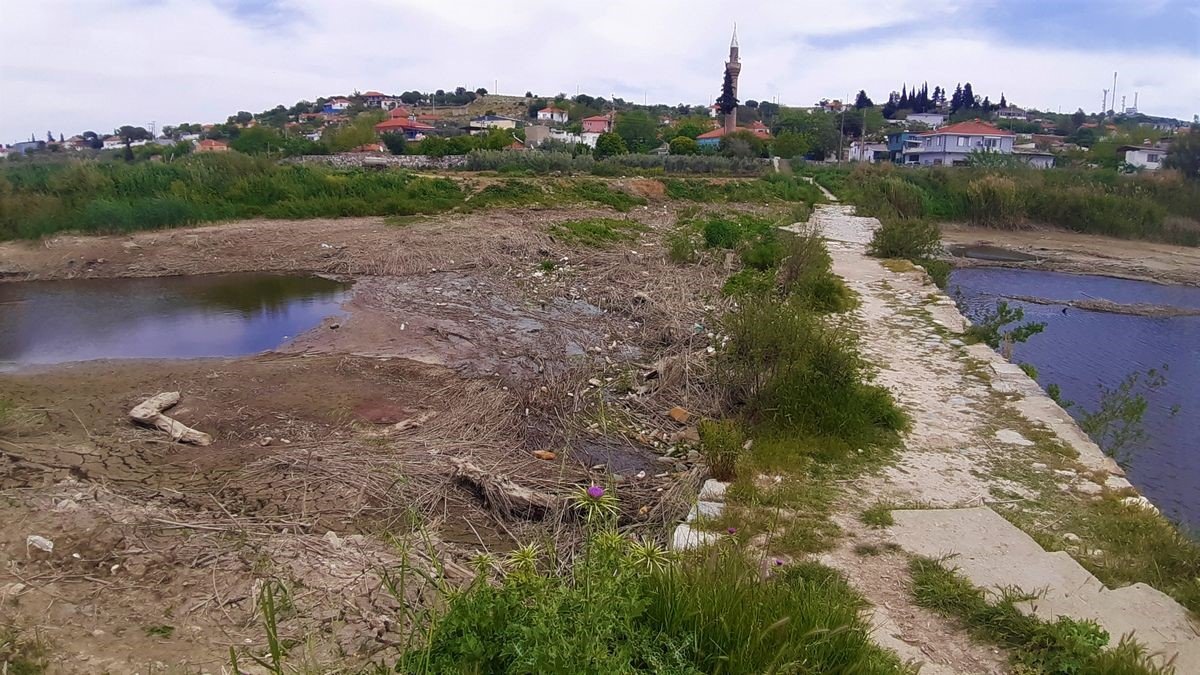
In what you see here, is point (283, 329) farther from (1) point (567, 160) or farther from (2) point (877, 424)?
(1) point (567, 160)

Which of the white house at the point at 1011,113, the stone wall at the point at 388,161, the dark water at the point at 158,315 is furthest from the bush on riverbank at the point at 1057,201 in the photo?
the white house at the point at 1011,113

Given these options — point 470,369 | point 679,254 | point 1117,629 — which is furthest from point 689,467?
point 679,254

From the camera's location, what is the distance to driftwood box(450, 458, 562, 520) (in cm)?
428

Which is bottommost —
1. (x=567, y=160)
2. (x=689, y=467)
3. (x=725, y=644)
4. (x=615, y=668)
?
(x=689, y=467)

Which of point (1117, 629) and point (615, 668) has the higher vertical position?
point (615, 668)

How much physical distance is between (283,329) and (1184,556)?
30.1 ft

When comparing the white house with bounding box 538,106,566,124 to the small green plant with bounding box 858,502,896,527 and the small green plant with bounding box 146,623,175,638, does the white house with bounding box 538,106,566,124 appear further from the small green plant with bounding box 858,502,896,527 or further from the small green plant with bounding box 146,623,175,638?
the small green plant with bounding box 146,623,175,638

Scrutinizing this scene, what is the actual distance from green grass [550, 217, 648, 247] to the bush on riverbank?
7658 millimetres

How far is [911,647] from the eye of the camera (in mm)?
2820

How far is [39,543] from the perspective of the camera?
3.56 metres

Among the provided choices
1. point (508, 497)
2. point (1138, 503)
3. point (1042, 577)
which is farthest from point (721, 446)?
point (1138, 503)

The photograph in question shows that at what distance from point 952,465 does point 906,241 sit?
862 cm

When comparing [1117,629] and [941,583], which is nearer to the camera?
[1117,629]

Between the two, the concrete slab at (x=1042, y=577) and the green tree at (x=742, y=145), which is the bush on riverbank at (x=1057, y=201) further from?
the concrete slab at (x=1042, y=577)
